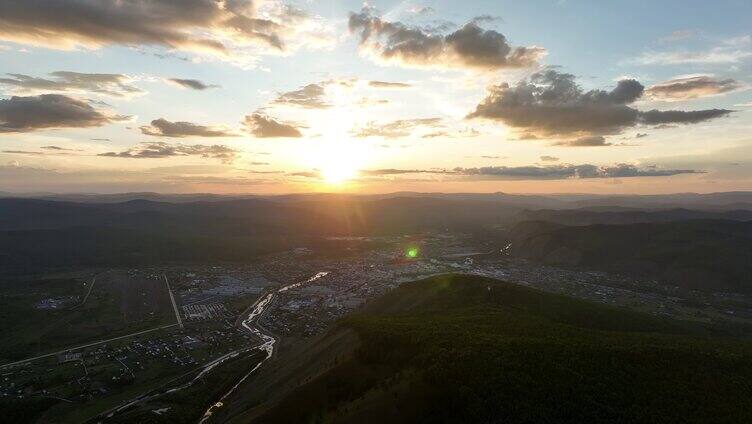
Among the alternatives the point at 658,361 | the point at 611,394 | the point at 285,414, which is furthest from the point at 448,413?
the point at 658,361

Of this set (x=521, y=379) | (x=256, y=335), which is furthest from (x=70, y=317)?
(x=521, y=379)

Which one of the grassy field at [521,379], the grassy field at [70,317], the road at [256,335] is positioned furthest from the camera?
the grassy field at [70,317]

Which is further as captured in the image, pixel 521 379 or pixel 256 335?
pixel 256 335

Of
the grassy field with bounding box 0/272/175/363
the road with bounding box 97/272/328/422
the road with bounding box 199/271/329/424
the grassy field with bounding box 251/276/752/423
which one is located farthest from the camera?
the grassy field with bounding box 0/272/175/363

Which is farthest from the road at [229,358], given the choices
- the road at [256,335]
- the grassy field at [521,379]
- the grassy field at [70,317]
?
the grassy field at [70,317]

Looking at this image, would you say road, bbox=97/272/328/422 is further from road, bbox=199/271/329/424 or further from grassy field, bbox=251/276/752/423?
grassy field, bbox=251/276/752/423

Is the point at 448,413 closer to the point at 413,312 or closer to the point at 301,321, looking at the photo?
the point at 413,312

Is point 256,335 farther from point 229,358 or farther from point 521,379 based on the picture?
point 521,379

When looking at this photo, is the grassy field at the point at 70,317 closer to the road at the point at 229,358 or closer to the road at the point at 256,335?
the road at the point at 256,335

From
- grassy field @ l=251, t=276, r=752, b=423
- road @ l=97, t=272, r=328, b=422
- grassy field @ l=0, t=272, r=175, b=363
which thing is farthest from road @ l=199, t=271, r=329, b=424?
grassy field @ l=0, t=272, r=175, b=363
